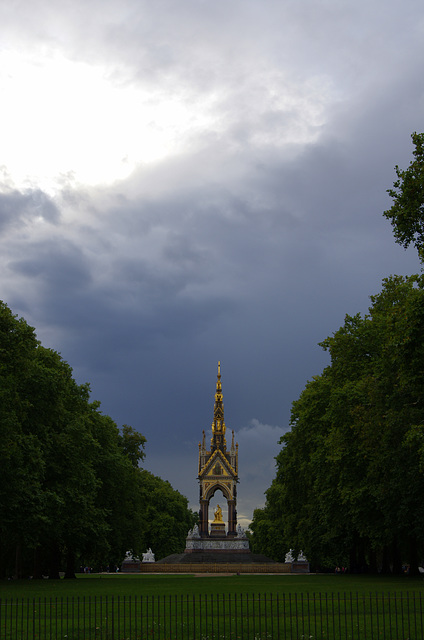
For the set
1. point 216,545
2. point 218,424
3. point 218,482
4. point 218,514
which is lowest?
point 216,545

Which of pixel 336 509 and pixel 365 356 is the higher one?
pixel 365 356

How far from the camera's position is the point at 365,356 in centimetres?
4353

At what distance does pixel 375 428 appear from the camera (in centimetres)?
3581

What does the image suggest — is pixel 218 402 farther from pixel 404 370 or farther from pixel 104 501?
pixel 404 370

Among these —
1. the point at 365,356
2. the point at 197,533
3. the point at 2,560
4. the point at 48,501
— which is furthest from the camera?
the point at 197,533

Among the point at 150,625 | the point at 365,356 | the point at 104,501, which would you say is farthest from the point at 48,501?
the point at 150,625

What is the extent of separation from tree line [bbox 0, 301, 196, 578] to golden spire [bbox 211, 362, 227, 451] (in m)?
40.0

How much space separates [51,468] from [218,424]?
63319mm

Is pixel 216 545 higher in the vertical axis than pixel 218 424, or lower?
lower

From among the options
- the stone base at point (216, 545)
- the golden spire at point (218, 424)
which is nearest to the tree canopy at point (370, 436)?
the stone base at point (216, 545)

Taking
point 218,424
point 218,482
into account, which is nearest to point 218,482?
point 218,482

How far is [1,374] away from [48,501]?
8313 millimetres

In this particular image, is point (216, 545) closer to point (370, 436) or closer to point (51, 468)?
point (51, 468)

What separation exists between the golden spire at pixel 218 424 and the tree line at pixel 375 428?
145 feet
